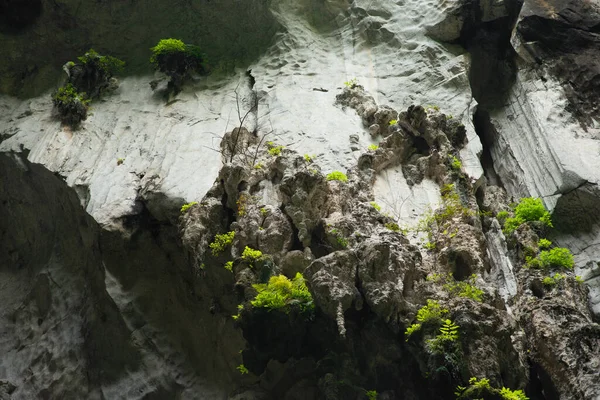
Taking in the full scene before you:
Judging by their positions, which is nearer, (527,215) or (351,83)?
(527,215)

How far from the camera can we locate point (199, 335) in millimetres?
10305

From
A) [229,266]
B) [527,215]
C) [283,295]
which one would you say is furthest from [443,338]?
[527,215]

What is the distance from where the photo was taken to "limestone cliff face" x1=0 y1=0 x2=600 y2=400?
7.84m

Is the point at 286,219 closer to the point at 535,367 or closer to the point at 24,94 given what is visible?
the point at 535,367

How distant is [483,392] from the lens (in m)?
7.07

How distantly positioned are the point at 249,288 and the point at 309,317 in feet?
3.03

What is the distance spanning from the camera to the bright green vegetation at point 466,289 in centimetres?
792

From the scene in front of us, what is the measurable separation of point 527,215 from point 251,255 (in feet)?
15.7

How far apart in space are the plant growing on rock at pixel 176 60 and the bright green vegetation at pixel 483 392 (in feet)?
29.4

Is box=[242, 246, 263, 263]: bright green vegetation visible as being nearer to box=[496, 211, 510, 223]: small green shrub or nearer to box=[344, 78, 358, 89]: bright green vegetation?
box=[496, 211, 510, 223]: small green shrub

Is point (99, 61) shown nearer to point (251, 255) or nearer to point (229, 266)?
point (229, 266)

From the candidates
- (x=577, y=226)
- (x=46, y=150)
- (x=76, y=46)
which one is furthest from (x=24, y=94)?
(x=577, y=226)

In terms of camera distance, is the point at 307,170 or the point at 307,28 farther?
the point at 307,28

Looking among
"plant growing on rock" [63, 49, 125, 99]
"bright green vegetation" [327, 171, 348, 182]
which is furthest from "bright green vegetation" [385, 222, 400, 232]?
"plant growing on rock" [63, 49, 125, 99]
